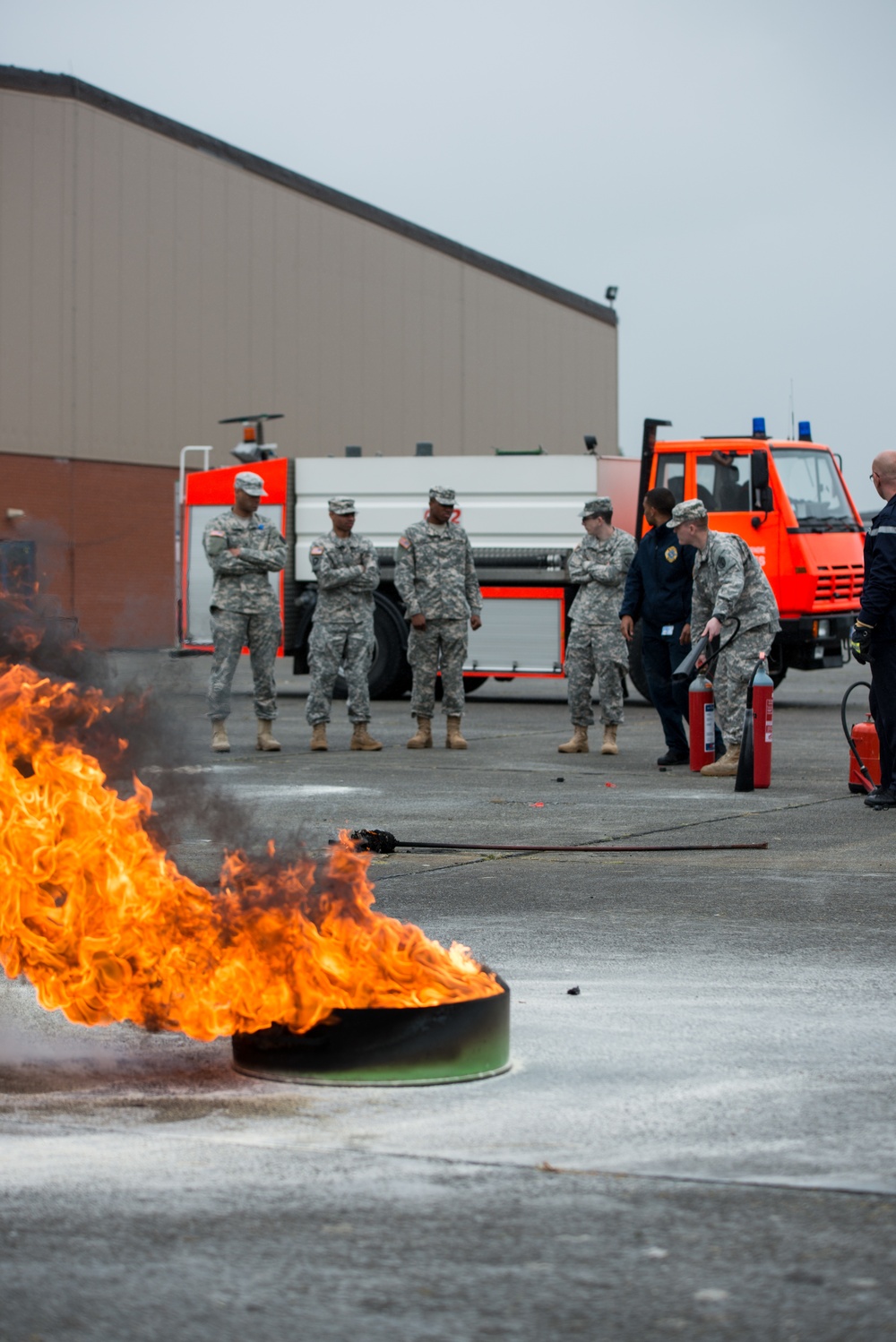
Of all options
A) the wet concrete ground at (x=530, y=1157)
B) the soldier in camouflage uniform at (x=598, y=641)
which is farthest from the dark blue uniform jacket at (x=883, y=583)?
the soldier in camouflage uniform at (x=598, y=641)

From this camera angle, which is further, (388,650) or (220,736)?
(388,650)

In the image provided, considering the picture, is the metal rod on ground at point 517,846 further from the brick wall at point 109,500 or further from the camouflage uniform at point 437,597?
the brick wall at point 109,500

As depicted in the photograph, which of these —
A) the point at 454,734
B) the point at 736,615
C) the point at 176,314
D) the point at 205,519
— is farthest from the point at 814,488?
the point at 176,314

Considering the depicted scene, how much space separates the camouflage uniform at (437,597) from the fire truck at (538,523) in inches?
164

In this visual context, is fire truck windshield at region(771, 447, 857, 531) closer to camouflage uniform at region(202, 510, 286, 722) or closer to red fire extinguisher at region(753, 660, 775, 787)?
camouflage uniform at region(202, 510, 286, 722)

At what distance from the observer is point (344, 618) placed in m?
13.6

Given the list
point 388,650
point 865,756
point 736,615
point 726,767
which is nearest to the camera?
point 865,756

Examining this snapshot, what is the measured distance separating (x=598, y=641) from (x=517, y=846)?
5.09m

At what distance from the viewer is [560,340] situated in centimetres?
4750


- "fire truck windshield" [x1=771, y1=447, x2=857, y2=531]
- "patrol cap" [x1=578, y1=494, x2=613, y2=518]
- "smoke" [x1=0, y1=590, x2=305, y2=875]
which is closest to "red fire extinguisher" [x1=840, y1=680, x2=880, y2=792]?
"patrol cap" [x1=578, y1=494, x2=613, y2=518]

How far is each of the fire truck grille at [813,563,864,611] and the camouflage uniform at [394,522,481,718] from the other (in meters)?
4.64

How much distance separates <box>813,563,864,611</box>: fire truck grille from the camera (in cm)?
1738

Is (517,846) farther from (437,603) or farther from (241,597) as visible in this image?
(437,603)

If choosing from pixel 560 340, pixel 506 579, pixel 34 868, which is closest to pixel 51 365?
pixel 506 579
